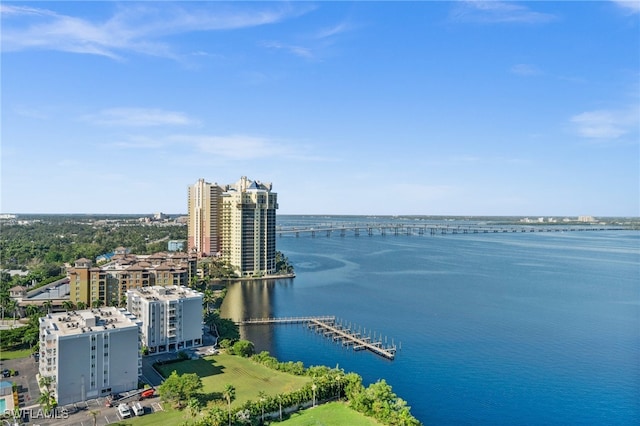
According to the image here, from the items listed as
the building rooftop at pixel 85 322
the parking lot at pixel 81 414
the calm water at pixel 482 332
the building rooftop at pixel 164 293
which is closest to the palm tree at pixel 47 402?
the parking lot at pixel 81 414

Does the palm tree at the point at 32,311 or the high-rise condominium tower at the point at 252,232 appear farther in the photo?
the high-rise condominium tower at the point at 252,232

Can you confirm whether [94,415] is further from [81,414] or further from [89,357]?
[89,357]

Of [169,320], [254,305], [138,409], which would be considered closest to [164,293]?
[169,320]

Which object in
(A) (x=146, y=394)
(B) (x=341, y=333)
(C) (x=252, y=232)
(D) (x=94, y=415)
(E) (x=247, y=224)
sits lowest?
(B) (x=341, y=333)

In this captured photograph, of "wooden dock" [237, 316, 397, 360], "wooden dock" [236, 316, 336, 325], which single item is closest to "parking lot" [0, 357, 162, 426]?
"wooden dock" [237, 316, 397, 360]

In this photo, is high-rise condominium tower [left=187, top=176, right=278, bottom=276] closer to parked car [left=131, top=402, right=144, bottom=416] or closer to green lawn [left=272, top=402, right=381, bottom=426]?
parked car [left=131, top=402, right=144, bottom=416]

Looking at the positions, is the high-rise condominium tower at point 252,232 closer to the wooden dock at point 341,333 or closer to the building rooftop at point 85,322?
the wooden dock at point 341,333
